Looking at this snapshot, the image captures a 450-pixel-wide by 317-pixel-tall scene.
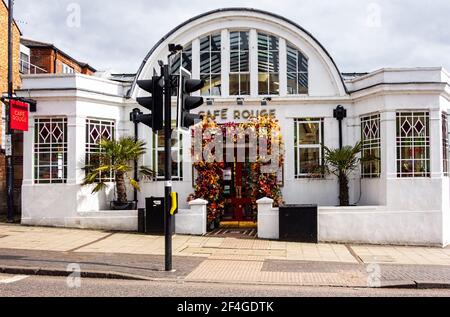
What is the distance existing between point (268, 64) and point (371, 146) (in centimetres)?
418

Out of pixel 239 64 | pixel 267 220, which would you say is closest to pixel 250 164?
pixel 267 220

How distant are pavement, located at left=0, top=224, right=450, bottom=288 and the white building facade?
0.84 meters

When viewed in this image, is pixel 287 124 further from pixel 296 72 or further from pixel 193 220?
pixel 193 220

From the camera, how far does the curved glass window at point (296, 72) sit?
54.6 feet

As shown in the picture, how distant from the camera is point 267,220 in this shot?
14375 millimetres

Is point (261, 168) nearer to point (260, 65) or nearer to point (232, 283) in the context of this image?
point (260, 65)

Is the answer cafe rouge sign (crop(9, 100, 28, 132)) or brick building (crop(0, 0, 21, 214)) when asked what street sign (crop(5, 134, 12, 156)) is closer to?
cafe rouge sign (crop(9, 100, 28, 132))

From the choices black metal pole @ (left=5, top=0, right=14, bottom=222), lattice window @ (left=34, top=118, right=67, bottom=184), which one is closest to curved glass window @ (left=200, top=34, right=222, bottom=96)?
lattice window @ (left=34, top=118, right=67, bottom=184)

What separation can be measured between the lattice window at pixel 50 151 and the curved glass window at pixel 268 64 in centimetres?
624

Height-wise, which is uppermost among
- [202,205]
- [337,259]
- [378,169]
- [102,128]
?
[102,128]
